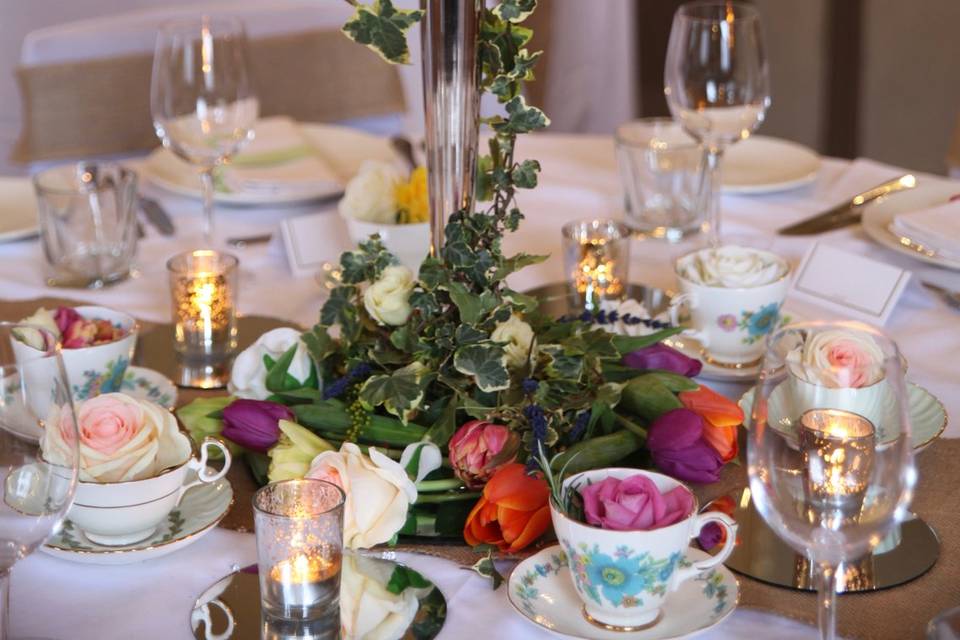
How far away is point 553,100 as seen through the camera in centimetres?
330

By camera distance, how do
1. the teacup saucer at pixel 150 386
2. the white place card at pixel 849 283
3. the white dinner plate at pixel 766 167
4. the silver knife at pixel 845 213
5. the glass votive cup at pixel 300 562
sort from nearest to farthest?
the glass votive cup at pixel 300 562, the teacup saucer at pixel 150 386, the white place card at pixel 849 283, the silver knife at pixel 845 213, the white dinner plate at pixel 766 167

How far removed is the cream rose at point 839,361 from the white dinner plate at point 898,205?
2.47ft

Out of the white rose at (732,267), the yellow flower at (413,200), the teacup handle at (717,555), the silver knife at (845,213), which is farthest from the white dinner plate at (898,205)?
the teacup handle at (717,555)

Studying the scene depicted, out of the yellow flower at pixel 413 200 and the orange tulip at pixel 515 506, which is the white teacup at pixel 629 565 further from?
the yellow flower at pixel 413 200

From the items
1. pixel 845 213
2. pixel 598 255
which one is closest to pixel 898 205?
pixel 845 213

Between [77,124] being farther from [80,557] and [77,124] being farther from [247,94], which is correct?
[80,557]

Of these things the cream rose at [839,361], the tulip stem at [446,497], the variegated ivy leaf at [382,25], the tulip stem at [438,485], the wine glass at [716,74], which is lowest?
the tulip stem at [446,497]

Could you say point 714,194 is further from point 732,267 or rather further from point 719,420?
point 719,420

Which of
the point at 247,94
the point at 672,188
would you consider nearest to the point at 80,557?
the point at 247,94

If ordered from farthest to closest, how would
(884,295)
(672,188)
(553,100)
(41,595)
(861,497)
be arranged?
1. (553,100)
2. (672,188)
3. (884,295)
4. (41,595)
5. (861,497)

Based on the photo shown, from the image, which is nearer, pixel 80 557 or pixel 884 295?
pixel 80 557

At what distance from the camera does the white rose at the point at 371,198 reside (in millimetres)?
1275

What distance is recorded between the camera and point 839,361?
618mm

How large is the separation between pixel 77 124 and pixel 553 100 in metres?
1.60
